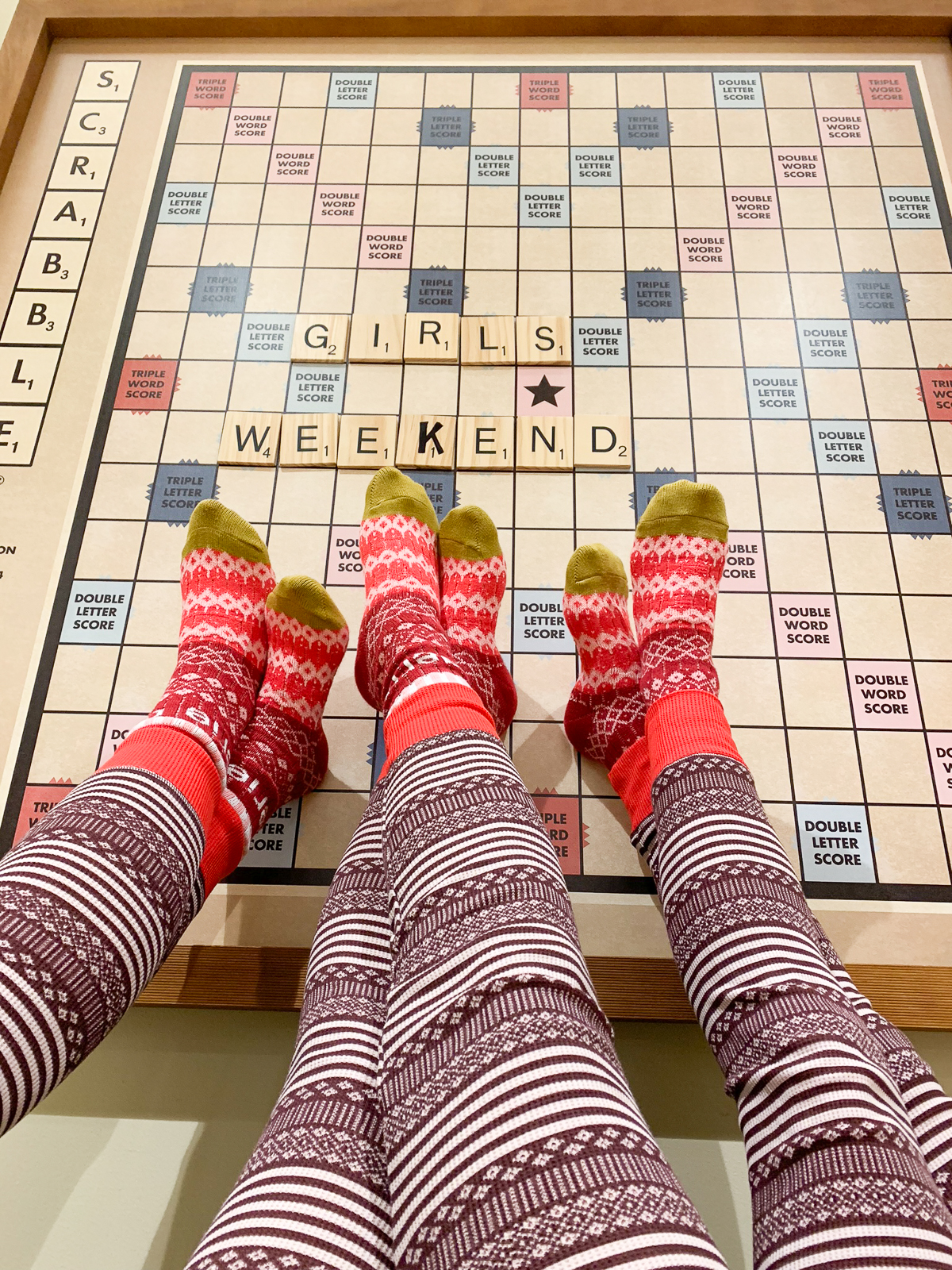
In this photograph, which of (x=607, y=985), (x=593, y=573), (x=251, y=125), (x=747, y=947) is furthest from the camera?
(x=251, y=125)

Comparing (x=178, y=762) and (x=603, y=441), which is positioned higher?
(x=603, y=441)

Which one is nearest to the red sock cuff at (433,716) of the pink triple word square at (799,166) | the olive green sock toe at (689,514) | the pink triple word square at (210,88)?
the olive green sock toe at (689,514)

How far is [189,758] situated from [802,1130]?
0.55 m

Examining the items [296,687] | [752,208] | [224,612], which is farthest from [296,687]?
[752,208]

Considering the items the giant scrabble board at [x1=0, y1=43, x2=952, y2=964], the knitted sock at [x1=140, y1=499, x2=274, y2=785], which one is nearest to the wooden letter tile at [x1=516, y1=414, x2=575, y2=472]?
the giant scrabble board at [x1=0, y1=43, x2=952, y2=964]

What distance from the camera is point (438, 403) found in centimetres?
114

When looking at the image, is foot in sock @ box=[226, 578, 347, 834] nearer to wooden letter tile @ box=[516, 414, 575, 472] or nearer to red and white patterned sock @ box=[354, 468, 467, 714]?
red and white patterned sock @ box=[354, 468, 467, 714]

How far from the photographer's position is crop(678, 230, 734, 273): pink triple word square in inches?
46.9

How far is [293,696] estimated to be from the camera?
95cm

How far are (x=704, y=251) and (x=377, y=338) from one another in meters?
0.47

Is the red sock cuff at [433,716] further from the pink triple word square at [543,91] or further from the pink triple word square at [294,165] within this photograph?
the pink triple word square at [543,91]

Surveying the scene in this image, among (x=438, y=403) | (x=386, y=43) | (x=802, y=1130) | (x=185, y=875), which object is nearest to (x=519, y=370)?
(x=438, y=403)

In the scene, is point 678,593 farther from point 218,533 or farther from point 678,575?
point 218,533

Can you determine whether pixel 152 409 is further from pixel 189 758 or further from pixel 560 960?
pixel 560 960
